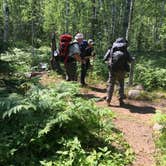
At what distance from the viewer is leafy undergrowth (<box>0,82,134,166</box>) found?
5.63 metres

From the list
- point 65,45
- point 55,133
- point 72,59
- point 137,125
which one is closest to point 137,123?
point 137,125

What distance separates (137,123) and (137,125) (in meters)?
0.20

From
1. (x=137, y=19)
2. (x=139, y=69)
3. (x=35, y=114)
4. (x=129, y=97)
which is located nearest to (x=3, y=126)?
(x=35, y=114)

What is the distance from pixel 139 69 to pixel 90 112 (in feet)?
29.0

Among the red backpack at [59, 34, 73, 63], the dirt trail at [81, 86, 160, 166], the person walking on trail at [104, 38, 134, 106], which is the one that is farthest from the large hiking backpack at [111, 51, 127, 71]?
the red backpack at [59, 34, 73, 63]

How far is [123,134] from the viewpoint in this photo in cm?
745

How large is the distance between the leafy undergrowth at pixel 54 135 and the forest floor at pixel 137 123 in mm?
273

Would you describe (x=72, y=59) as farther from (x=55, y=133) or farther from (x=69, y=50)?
(x=55, y=133)

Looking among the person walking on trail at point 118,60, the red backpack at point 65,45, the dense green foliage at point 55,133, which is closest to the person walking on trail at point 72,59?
the red backpack at point 65,45

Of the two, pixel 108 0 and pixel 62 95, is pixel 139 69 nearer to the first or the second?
pixel 62 95

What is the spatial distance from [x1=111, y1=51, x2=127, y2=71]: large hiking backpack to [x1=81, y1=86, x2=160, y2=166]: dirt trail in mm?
1210

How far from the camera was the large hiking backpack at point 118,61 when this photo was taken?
967cm

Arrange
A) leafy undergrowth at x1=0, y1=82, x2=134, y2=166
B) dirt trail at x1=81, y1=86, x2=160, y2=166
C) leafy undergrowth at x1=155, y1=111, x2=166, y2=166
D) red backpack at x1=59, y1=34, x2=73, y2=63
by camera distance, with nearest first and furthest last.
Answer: leafy undergrowth at x1=0, y1=82, x2=134, y2=166 < leafy undergrowth at x1=155, y1=111, x2=166, y2=166 < dirt trail at x1=81, y1=86, x2=160, y2=166 < red backpack at x1=59, y1=34, x2=73, y2=63

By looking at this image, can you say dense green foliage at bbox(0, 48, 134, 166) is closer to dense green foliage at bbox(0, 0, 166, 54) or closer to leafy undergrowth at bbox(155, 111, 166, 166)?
leafy undergrowth at bbox(155, 111, 166, 166)
